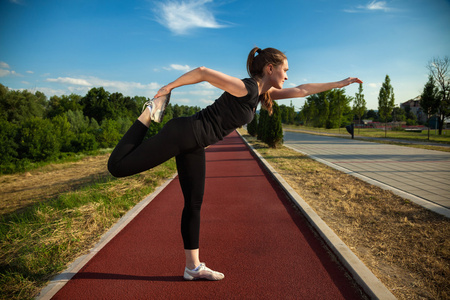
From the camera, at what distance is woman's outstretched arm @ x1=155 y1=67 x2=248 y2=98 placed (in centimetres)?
177

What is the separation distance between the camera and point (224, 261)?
9.20 feet

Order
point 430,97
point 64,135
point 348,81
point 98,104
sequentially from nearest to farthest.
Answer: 1. point 348,81
2. point 64,135
3. point 430,97
4. point 98,104

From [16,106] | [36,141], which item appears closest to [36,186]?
[36,141]

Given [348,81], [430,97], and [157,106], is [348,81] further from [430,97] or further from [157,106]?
[430,97]

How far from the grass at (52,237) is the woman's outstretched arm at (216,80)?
227 centimetres

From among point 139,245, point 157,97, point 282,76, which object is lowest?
point 139,245

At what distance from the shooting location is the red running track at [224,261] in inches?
89.1

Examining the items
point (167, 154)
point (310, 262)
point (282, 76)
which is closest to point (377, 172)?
point (310, 262)

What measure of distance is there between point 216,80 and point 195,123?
37 centimetres

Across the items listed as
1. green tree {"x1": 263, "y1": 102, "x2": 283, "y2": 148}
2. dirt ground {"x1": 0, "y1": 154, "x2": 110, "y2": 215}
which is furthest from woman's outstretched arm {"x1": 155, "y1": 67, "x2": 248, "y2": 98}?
green tree {"x1": 263, "y1": 102, "x2": 283, "y2": 148}

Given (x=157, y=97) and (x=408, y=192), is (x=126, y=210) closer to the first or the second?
(x=157, y=97)

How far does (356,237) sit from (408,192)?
2906 mm

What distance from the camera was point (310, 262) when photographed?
9.01ft

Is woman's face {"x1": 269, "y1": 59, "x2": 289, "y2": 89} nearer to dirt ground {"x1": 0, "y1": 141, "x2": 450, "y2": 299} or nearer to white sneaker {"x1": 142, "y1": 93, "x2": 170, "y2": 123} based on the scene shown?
white sneaker {"x1": 142, "y1": 93, "x2": 170, "y2": 123}
